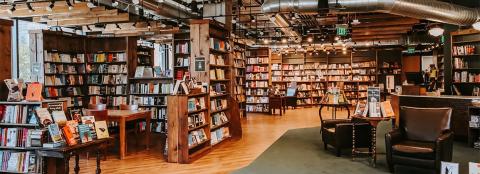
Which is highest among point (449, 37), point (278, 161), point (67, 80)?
point (449, 37)

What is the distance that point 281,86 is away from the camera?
18672mm

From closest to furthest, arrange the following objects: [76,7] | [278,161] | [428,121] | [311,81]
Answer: [428,121]
[278,161]
[76,7]
[311,81]

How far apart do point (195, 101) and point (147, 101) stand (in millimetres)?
3056

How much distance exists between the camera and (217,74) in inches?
318

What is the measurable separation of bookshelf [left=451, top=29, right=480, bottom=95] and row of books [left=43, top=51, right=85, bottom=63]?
988 cm

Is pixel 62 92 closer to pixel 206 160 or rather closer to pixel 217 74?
pixel 217 74

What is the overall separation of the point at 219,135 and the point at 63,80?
4.43m

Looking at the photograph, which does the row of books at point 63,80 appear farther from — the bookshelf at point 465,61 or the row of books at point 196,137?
the bookshelf at point 465,61

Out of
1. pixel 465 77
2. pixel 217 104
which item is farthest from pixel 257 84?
pixel 465 77

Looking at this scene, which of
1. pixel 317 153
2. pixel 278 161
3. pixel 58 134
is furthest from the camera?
pixel 317 153

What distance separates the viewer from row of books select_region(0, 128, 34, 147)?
15.5 feet

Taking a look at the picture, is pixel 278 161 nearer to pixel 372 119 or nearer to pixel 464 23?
pixel 372 119

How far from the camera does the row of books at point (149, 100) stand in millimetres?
9453

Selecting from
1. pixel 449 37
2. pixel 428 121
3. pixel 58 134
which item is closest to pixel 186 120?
pixel 58 134
